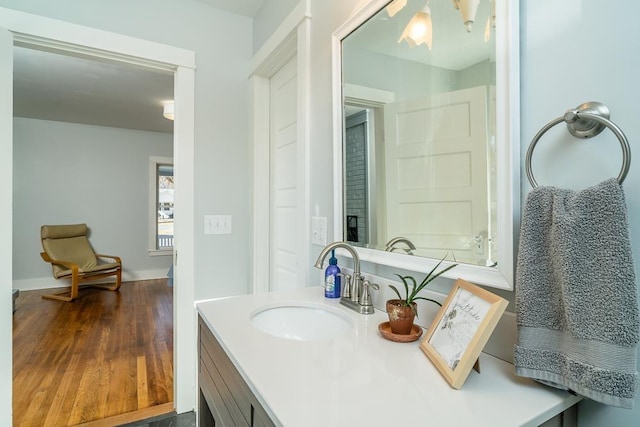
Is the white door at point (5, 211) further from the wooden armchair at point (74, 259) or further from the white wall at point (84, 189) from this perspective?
the white wall at point (84, 189)

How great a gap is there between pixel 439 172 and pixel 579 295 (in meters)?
0.46

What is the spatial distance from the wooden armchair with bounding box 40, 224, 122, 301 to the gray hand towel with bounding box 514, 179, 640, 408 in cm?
502

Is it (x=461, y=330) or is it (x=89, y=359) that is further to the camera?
(x=89, y=359)

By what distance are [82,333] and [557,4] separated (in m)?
3.98

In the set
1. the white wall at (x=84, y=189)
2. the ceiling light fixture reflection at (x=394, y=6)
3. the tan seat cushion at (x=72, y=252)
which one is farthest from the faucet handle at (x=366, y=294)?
the white wall at (x=84, y=189)

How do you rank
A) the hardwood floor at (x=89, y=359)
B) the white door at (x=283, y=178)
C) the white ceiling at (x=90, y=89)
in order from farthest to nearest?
the white ceiling at (x=90, y=89) < the hardwood floor at (x=89, y=359) < the white door at (x=283, y=178)

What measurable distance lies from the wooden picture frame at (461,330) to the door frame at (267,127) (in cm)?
85

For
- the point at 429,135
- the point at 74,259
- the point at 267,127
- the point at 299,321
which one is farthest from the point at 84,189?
the point at 429,135

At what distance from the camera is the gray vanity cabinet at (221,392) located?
0.66 meters

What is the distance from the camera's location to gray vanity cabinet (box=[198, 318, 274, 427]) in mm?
662

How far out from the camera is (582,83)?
603 mm

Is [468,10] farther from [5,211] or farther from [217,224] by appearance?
[5,211]

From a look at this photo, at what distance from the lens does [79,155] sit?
16.1ft

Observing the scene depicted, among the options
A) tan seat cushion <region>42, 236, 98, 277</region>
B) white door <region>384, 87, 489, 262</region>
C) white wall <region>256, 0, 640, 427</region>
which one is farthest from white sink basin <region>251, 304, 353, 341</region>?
tan seat cushion <region>42, 236, 98, 277</region>
